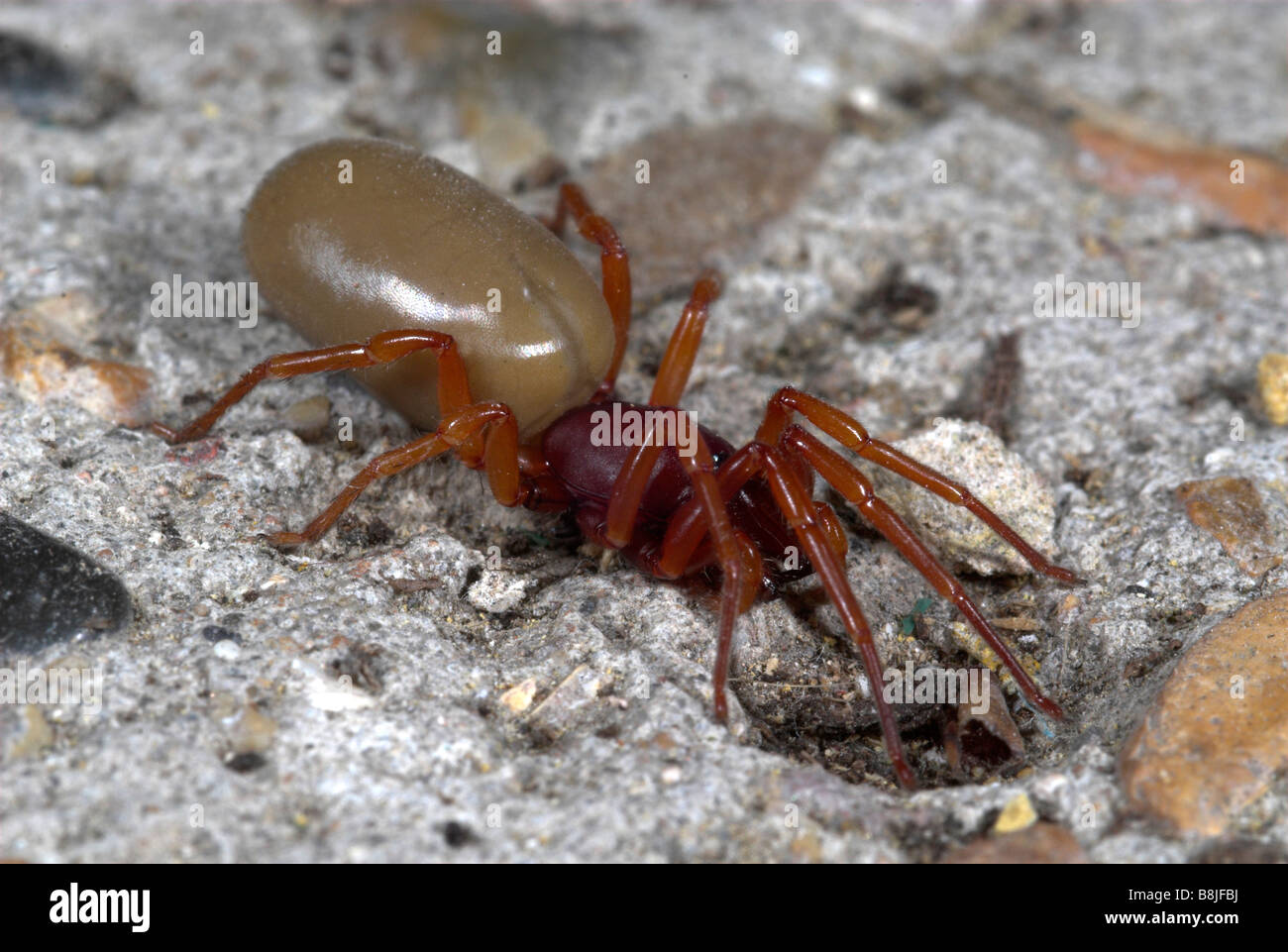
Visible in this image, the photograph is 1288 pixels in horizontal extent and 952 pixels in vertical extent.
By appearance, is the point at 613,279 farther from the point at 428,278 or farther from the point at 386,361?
the point at 386,361

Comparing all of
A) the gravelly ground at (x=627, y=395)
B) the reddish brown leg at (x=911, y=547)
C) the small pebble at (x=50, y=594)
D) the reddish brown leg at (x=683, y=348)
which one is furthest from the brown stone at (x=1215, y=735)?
the small pebble at (x=50, y=594)

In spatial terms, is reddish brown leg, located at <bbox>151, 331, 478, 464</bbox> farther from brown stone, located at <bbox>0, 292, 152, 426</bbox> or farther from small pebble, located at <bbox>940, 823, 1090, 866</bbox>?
small pebble, located at <bbox>940, 823, 1090, 866</bbox>

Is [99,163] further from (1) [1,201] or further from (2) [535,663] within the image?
(2) [535,663]

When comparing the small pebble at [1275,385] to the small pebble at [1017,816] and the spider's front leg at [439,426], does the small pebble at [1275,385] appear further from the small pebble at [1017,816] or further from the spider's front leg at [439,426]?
the spider's front leg at [439,426]

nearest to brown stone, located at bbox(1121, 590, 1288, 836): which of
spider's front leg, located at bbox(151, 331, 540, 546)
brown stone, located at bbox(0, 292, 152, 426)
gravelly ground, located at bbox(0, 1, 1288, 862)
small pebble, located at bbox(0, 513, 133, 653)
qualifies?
gravelly ground, located at bbox(0, 1, 1288, 862)

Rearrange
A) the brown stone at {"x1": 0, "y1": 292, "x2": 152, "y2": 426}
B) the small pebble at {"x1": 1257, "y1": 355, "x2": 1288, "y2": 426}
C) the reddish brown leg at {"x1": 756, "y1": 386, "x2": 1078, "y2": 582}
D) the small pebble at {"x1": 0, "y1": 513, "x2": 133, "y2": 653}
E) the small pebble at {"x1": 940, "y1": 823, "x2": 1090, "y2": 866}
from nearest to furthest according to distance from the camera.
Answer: the small pebble at {"x1": 940, "y1": 823, "x2": 1090, "y2": 866} → the small pebble at {"x1": 0, "y1": 513, "x2": 133, "y2": 653} → the reddish brown leg at {"x1": 756, "y1": 386, "x2": 1078, "y2": 582} → the brown stone at {"x1": 0, "y1": 292, "x2": 152, "y2": 426} → the small pebble at {"x1": 1257, "y1": 355, "x2": 1288, "y2": 426}

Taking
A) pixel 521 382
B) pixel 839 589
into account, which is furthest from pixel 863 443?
pixel 521 382
